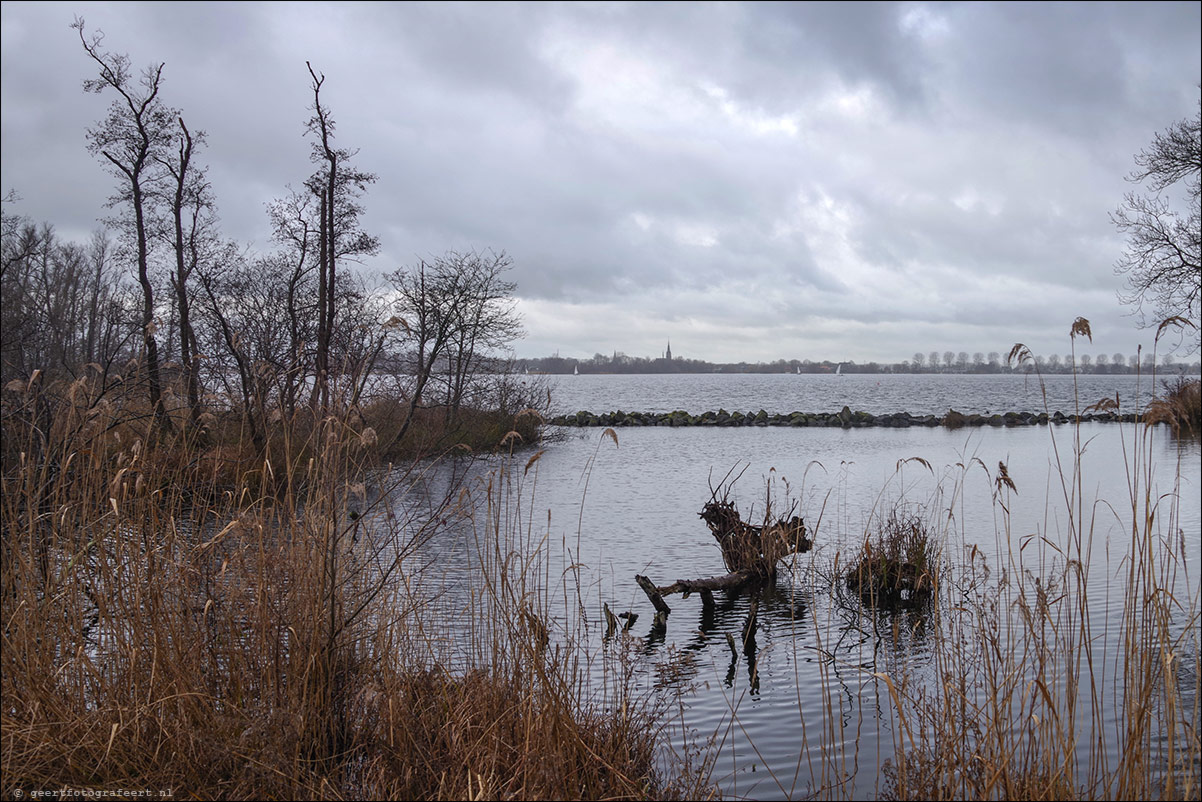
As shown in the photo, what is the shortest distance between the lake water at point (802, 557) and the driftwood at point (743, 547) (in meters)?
0.25

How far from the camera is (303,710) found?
3.38m

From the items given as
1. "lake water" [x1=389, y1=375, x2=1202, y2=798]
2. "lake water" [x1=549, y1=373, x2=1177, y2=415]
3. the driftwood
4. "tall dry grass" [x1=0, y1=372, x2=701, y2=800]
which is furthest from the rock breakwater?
"tall dry grass" [x1=0, y1=372, x2=701, y2=800]

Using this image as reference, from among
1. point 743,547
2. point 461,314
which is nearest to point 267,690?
point 743,547

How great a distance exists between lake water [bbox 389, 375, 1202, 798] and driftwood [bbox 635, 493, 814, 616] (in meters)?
0.25

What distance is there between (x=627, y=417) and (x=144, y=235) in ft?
93.2

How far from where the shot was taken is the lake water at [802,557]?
191 inches

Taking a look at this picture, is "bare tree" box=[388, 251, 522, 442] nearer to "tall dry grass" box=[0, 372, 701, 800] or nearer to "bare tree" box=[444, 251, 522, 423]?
"bare tree" box=[444, 251, 522, 423]

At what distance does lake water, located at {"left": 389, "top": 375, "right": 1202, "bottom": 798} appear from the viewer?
4.85 meters

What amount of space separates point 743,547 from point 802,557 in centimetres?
163

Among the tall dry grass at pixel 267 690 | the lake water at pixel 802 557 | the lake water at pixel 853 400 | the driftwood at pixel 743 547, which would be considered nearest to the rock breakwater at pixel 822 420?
the lake water at pixel 853 400

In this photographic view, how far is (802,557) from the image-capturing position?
10633mm

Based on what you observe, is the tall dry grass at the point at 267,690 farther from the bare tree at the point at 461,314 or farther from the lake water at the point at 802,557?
the bare tree at the point at 461,314

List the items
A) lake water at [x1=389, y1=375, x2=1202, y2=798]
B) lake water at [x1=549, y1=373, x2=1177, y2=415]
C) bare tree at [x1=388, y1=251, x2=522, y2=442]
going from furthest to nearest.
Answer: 1. lake water at [x1=549, y1=373, x2=1177, y2=415]
2. bare tree at [x1=388, y1=251, x2=522, y2=442]
3. lake water at [x1=389, y1=375, x2=1202, y2=798]

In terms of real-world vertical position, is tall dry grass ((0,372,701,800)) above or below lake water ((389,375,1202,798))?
above
